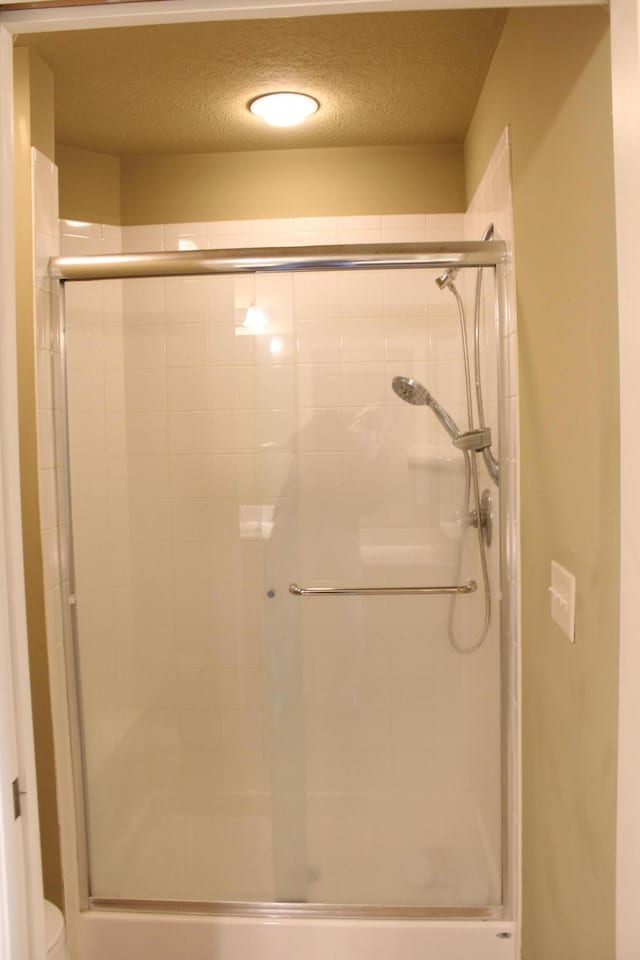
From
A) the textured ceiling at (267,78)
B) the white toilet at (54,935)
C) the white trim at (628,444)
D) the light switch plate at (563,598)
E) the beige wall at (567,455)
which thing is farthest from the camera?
the textured ceiling at (267,78)

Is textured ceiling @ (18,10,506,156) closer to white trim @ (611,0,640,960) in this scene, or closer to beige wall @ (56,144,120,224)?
beige wall @ (56,144,120,224)

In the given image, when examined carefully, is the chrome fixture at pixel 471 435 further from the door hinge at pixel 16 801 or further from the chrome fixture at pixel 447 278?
the door hinge at pixel 16 801

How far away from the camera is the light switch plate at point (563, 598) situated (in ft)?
3.80

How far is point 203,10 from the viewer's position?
85cm

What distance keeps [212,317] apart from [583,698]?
58.8 inches

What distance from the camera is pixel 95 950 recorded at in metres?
1.76

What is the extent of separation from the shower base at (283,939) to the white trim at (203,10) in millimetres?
1999

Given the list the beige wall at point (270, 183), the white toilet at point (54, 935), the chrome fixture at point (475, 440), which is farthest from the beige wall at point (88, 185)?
the white toilet at point (54, 935)

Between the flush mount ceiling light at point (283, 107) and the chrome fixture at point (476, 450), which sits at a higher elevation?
the flush mount ceiling light at point (283, 107)

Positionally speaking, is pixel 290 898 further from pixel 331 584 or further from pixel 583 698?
pixel 583 698

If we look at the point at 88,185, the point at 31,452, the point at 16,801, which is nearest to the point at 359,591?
the point at 31,452

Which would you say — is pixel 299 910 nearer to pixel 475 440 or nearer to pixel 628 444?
pixel 475 440

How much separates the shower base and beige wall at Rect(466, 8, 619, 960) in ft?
0.56

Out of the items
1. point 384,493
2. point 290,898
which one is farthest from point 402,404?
point 290,898
